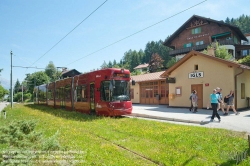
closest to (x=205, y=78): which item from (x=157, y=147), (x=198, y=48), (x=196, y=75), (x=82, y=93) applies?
(x=196, y=75)

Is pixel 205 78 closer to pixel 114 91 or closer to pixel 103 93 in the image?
pixel 114 91

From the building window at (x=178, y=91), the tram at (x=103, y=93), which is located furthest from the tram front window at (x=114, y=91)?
the building window at (x=178, y=91)

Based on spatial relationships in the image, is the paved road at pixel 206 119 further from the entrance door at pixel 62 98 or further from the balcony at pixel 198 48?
the balcony at pixel 198 48

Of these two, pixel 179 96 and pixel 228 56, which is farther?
pixel 228 56

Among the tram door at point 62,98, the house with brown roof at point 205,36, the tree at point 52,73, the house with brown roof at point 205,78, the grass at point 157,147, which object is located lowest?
the grass at point 157,147

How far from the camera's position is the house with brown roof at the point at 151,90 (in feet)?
82.3

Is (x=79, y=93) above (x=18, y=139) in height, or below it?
above

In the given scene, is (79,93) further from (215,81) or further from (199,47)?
(199,47)

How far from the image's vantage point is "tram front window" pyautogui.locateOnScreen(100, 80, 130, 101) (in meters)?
12.4

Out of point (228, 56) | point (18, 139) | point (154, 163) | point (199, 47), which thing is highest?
point (199, 47)

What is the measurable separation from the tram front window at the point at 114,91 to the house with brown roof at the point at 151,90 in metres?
12.2

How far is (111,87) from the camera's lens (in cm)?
1233

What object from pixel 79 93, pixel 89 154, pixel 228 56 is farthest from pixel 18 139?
pixel 228 56

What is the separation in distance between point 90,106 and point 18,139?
8.63 meters
